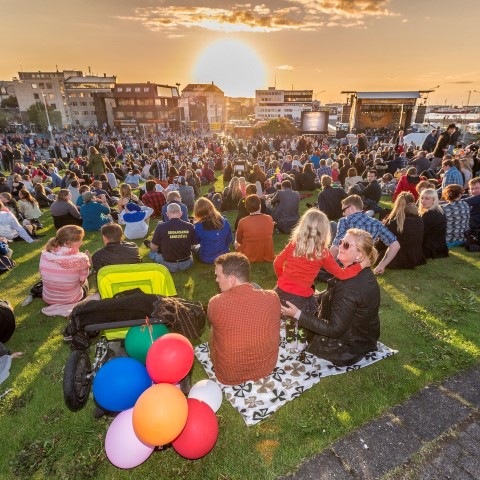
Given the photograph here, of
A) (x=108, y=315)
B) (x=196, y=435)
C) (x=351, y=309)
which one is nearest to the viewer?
(x=196, y=435)

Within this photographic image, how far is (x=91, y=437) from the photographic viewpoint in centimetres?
324

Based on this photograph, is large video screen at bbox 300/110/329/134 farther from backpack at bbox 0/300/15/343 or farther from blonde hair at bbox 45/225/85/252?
backpack at bbox 0/300/15/343

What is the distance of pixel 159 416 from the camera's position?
2.54 m

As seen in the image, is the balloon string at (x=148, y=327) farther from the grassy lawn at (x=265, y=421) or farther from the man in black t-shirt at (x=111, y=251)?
the man in black t-shirt at (x=111, y=251)

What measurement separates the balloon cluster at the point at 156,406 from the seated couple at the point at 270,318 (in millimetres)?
421

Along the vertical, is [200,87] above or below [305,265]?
above

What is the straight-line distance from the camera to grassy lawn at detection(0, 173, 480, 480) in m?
2.96

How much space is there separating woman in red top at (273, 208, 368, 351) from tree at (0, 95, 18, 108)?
98778 mm

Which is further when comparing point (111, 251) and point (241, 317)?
point (111, 251)

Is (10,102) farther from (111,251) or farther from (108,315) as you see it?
(108,315)

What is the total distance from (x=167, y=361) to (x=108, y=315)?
0.88 m

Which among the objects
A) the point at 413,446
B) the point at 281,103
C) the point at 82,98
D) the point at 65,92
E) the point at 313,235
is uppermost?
the point at 65,92

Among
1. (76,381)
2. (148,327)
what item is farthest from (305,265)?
(76,381)

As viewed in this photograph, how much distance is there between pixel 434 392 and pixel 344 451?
1.45 metres
